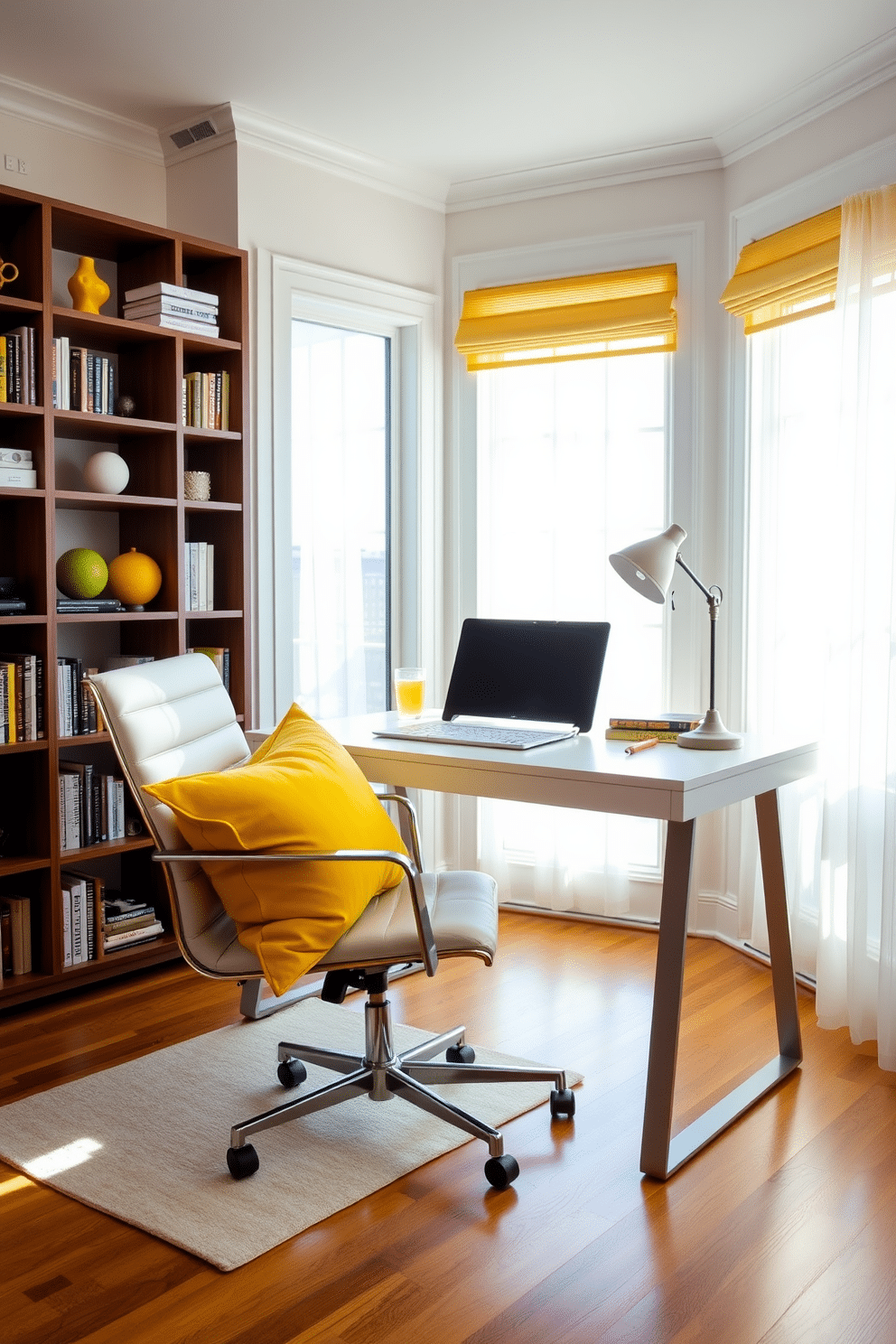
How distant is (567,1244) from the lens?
199cm

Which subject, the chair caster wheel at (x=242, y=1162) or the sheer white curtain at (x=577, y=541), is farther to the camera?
the sheer white curtain at (x=577, y=541)

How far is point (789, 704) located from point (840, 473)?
29.0 inches

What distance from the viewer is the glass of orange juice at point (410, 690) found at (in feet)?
9.93

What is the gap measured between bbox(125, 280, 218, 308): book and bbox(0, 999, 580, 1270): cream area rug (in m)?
2.07

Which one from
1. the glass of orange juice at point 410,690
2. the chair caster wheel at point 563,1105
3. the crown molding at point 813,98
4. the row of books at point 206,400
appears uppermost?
the crown molding at point 813,98

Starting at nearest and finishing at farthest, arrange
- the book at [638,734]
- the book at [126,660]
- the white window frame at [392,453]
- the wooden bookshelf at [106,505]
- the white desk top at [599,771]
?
the white desk top at [599,771] → the book at [638,734] → the wooden bookshelf at [106,505] → the book at [126,660] → the white window frame at [392,453]

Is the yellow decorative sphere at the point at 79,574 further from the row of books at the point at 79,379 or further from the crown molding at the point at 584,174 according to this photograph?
the crown molding at the point at 584,174

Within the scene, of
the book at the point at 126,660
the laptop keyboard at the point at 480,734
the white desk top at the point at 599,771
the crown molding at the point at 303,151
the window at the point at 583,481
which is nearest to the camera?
the white desk top at the point at 599,771

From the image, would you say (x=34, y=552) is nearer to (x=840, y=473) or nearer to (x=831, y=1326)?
(x=840, y=473)

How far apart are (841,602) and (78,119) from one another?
263 centimetres

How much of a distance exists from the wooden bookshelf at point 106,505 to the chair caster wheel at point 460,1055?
1.09 metres

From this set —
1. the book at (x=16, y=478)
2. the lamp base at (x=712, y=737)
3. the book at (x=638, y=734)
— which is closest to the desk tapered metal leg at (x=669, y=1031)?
the lamp base at (x=712, y=737)

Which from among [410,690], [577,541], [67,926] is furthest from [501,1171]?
[577,541]

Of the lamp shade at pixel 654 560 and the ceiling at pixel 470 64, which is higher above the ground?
the ceiling at pixel 470 64
